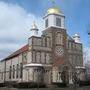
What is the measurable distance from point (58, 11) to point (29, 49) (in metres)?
14.4

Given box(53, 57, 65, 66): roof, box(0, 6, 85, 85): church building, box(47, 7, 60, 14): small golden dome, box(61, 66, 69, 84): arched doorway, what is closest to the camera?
box(0, 6, 85, 85): church building

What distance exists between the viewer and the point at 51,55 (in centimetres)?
6744

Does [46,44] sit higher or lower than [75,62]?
higher

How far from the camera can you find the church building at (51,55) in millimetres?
64188

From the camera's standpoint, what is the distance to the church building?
6419 cm

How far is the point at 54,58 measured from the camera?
67.5 metres

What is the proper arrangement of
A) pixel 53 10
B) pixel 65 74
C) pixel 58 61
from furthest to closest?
pixel 53 10 → pixel 58 61 → pixel 65 74

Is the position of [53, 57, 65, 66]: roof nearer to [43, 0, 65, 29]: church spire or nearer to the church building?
the church building

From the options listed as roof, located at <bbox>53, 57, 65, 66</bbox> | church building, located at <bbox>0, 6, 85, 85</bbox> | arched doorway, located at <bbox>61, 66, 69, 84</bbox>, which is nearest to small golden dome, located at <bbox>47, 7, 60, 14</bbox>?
church building, located at <bbox>0, 6, 85, 85</bbox>

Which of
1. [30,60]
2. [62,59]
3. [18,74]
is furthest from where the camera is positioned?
[18,74]

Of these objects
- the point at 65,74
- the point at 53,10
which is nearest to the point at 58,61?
the point at 65,74

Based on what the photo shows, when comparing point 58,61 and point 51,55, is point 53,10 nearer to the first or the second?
point 51,55

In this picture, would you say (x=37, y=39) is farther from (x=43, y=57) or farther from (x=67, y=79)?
(x=67, y=79)

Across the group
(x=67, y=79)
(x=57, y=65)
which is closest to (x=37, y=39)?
(x=57, y=65)
